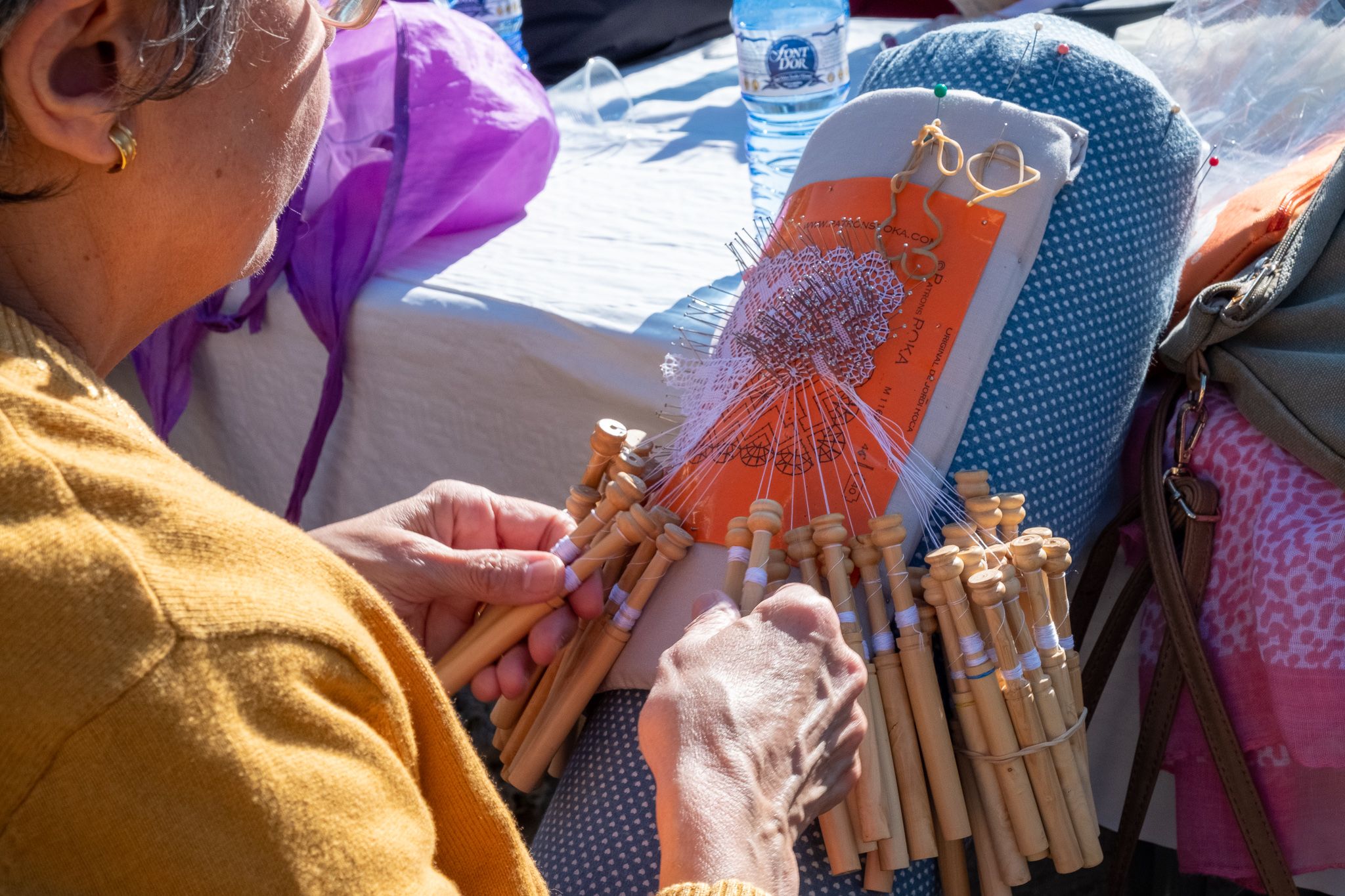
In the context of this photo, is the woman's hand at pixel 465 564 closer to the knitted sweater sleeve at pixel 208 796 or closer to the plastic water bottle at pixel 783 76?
the knitted sweater sleeve at pixel 208 796

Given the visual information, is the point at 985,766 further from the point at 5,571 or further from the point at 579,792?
the point at 5,571

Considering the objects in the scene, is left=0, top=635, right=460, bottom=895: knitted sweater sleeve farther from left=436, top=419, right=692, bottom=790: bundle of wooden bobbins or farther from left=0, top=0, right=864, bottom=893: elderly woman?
left=436, top=419, right=692, bottom=790: bundle of wooden bobbins

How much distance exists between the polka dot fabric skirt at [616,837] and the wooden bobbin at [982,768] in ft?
0.21

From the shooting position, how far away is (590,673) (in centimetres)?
97

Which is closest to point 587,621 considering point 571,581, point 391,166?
point 571,581

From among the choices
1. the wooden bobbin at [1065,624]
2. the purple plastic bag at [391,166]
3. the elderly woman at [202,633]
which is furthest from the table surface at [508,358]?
the elderly woman at [202,633]

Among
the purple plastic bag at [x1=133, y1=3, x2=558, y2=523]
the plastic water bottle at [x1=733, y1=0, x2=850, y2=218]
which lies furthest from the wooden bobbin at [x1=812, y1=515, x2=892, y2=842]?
the purple plastic bag at [x1=133, y1=3, x2=558, y2=523]

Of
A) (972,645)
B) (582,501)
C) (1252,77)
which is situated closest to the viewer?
(972,645)

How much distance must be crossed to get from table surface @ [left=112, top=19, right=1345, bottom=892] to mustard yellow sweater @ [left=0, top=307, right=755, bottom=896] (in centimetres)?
79

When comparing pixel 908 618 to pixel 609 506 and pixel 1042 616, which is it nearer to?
pixel 1042 616

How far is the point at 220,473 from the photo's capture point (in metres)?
1.97

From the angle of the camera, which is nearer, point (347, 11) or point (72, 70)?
point (72, 70)

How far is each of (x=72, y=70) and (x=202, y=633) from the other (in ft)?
1.06

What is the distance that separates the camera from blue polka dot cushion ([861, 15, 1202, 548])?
3.13ft
